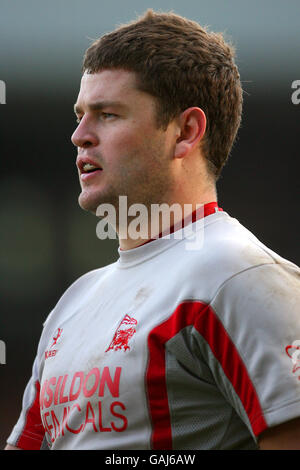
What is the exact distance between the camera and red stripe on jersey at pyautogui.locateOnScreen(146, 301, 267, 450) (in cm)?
103

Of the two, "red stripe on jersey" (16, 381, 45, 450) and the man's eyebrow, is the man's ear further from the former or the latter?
"red stripe on jersey" (16, 381, 45, 450)

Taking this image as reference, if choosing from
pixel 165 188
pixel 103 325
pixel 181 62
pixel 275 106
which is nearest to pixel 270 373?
pixel 103 325

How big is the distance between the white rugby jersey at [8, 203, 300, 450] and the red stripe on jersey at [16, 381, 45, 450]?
0.18 m

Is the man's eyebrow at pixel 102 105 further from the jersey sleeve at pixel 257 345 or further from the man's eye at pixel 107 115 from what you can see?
the jersey sleeve at pixel 257 345

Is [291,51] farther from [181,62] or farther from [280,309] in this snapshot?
[280,309]

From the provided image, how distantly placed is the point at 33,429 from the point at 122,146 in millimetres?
658

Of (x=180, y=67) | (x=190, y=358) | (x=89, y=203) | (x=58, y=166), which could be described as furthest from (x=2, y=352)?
(x=190, y=358)

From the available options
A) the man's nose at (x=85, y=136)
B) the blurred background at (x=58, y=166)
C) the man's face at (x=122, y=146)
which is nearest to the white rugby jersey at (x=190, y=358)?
the man's face at (x=122, y=146)

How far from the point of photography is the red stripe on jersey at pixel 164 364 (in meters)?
1.03

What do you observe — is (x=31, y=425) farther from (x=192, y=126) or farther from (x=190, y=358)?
(x=192, y=126)

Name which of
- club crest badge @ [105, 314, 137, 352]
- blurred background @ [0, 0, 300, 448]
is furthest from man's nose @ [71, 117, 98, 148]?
blurred background @ [0, 0, 300, 448]

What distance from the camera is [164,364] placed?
1.10 metres

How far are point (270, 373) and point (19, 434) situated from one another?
0.71 meters
